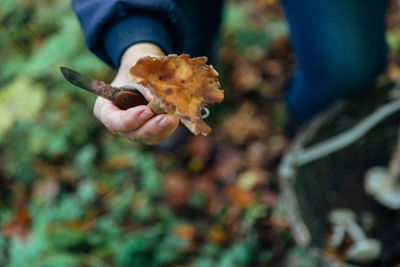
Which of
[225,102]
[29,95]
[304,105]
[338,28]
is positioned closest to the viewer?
[338,28]

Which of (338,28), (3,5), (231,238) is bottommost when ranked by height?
(231,238)

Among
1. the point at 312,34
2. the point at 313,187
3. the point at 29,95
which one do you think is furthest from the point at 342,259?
the point at 29,95

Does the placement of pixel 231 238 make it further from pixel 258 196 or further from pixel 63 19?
pixel 63 19

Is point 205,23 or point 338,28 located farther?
point 205,23

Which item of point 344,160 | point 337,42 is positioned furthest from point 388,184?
point 337,42

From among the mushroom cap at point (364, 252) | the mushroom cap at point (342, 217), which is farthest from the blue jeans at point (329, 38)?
the mushroom cap at point (364, 252)

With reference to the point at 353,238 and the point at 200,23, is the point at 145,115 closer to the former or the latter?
the point at 200,23
